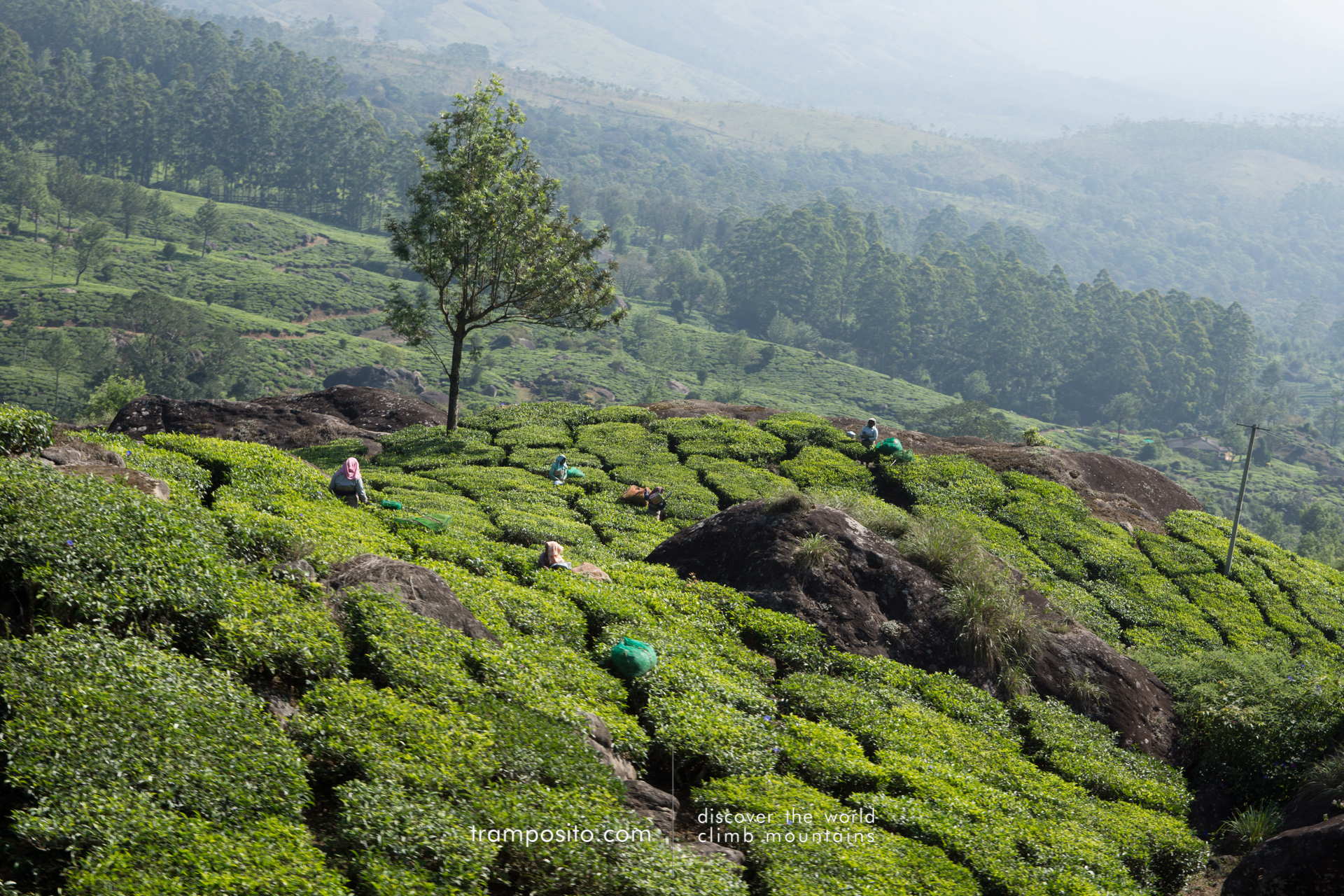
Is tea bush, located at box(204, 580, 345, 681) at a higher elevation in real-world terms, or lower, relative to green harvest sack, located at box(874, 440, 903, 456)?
lower

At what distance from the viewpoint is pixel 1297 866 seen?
9.69m

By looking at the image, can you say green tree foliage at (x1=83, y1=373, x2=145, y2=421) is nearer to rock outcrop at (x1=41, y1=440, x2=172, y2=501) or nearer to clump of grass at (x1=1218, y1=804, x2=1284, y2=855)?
rock outcrop at (x1=41, y1=440, x2=172, y2=501)

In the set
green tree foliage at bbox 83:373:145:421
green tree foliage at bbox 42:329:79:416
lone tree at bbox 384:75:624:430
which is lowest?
green tree foliage at bbox 42:329:79:416

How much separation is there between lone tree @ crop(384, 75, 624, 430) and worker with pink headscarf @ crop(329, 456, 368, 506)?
9148 mm

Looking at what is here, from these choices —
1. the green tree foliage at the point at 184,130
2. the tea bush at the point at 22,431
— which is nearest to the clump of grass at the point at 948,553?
the tea bush at the point at 22,431

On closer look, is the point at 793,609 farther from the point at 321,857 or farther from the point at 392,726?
the point at 321,857

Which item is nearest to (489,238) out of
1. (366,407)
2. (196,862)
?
(366,407)

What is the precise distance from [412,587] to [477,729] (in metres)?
3.09

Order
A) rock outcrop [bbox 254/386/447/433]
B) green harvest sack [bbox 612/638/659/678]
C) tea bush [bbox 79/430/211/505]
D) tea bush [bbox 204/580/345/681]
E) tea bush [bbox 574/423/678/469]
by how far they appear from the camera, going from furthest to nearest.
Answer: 1. rock outcrop [bbox 254/386/447/433]
2. tea bush [bbox 574/423/678/469]
3. tea bush [bbox 79/430/211/505]
4. green harvest sack [bbox 612/638/659/678]
5. tea bush [bbox 204/580/345/681]

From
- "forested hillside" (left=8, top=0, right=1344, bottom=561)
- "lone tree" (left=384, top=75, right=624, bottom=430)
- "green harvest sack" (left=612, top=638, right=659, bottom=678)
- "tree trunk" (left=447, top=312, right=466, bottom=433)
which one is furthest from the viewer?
"forested hillside" (left=8, top=0, right=1344, bottom=561)

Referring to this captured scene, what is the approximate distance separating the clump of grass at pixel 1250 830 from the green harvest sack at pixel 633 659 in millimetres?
9110

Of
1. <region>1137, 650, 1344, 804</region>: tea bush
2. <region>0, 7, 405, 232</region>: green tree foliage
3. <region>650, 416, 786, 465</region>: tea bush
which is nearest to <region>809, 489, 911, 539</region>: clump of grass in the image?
<region>1137, 650, 1344, 804</region>: tea bush

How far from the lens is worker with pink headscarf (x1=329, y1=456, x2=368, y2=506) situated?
17.4 m

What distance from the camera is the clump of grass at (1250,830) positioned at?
1277 centimetres
